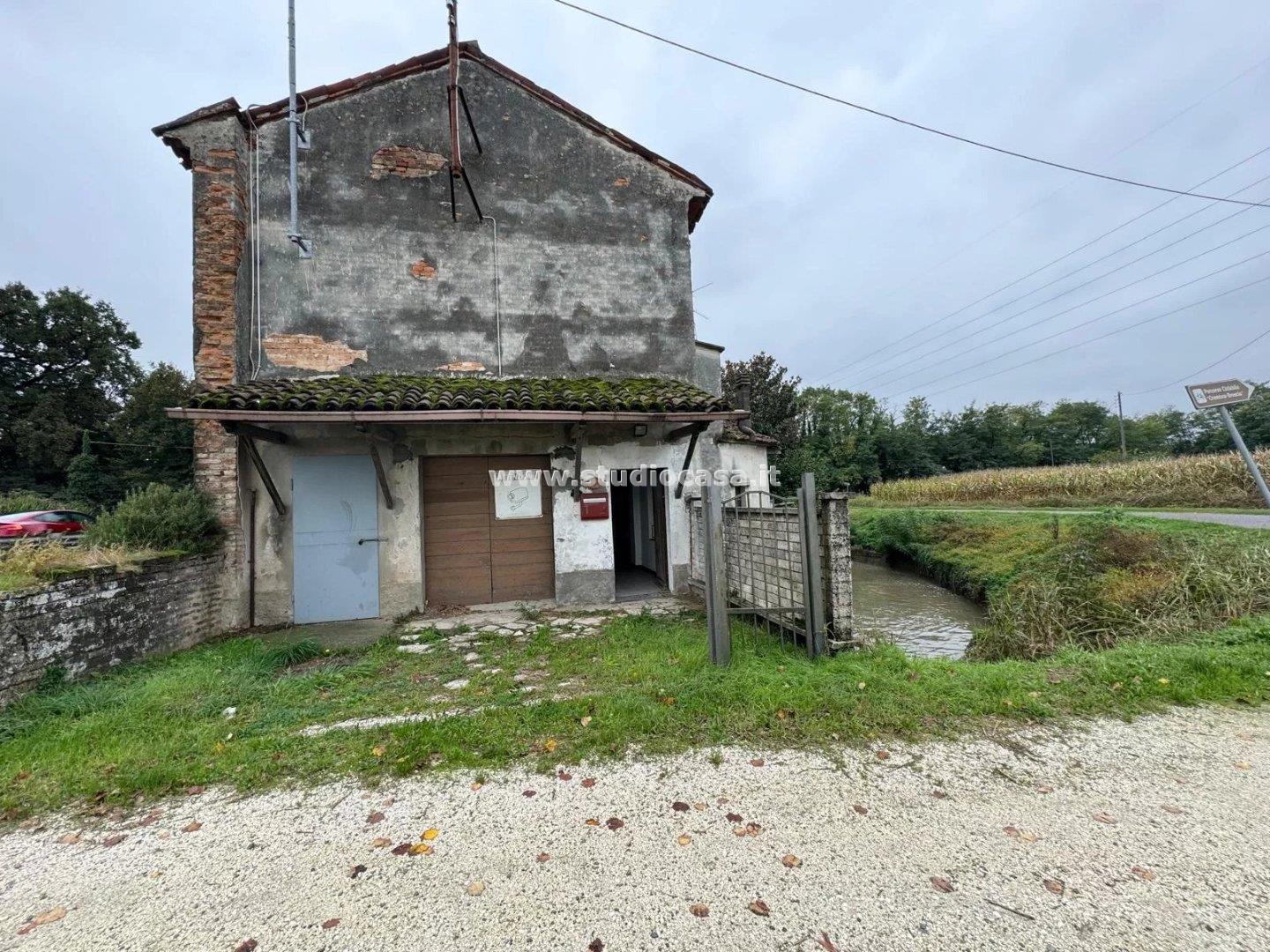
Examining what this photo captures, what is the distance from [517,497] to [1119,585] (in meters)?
8.41

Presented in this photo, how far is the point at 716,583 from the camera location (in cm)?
465

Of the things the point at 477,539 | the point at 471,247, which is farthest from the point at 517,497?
the point at 471,247

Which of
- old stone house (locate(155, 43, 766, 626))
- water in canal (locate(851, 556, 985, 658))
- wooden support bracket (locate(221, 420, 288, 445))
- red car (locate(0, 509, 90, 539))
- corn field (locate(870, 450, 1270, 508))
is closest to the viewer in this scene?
wooden support bracket (locate(221, 420, 288, 445))

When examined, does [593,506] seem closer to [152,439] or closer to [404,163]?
[404,163]

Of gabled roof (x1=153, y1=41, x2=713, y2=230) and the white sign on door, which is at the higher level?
gabled roof (x1=153, y1=41, x2=713, y2=230)

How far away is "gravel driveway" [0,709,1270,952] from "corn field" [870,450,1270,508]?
1748cm

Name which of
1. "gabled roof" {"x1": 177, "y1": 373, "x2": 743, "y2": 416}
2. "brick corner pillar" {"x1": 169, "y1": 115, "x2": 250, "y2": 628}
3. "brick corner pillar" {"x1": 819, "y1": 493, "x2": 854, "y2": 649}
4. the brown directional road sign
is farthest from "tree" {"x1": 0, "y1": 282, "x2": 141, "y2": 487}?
the brown directional road sign

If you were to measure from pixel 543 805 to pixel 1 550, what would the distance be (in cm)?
633

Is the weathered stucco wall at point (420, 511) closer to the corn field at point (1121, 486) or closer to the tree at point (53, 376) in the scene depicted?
the corn field at point (1121, 486)

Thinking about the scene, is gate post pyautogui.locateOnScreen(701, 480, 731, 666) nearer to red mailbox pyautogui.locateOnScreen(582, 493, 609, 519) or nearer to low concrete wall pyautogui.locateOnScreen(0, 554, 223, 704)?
red mailbox pyautogui.locateOnScreen(582, 493, 609, 519)

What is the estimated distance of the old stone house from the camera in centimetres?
707

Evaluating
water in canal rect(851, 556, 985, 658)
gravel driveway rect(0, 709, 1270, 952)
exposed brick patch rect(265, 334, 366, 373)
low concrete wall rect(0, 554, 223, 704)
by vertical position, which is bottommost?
water in canal rect(851, 556, 985, 658)

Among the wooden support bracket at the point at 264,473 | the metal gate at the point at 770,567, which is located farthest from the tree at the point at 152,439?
the metal gate at the point at 770,567

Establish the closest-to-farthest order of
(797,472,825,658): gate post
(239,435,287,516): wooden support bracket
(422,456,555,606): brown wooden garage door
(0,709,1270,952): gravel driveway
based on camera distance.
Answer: (0,709,1270,952): gravel driveway → (797,472,825,658): gate post → (239,435,287,516): wooden support bracket → (422,456,555,606): brown wooden garage door
